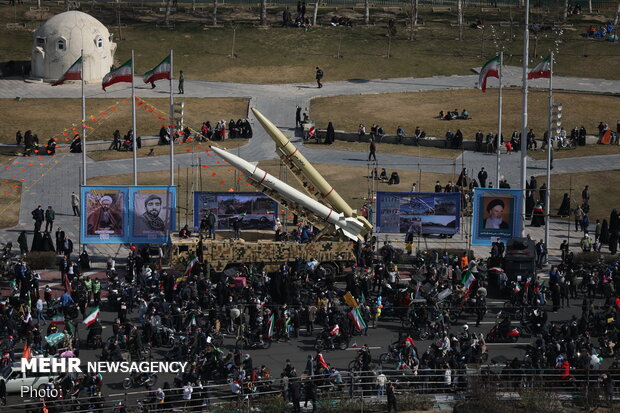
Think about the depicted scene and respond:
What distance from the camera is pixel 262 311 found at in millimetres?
47406

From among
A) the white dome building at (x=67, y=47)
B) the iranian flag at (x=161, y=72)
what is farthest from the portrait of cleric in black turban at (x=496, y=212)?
the white dome building at (x=67, y=47)

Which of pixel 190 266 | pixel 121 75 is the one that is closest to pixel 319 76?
pixel 121 75

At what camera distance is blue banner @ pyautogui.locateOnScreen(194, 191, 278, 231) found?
5825cm

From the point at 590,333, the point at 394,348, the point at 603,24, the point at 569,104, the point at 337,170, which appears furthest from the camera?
the point at 603,24

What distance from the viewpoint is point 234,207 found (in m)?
58.4

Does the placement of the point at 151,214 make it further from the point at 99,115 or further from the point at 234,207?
the point at 99,115

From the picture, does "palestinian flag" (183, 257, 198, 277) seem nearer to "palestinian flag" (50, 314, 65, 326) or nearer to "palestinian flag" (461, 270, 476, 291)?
"palestinian flag" (50, 314, 65, 326)

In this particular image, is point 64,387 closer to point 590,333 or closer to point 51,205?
point 590,333

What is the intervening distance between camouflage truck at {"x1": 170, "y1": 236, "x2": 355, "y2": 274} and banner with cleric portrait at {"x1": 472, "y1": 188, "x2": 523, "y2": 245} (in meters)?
6.84

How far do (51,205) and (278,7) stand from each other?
198ft

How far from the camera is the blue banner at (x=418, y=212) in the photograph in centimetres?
5922

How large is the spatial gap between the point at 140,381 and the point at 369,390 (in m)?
8.05

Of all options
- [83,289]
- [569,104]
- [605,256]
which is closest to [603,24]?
[569,104]

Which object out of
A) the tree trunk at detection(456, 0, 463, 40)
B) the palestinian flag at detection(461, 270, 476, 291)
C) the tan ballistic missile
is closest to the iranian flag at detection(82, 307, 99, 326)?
the tan ballistic missile
